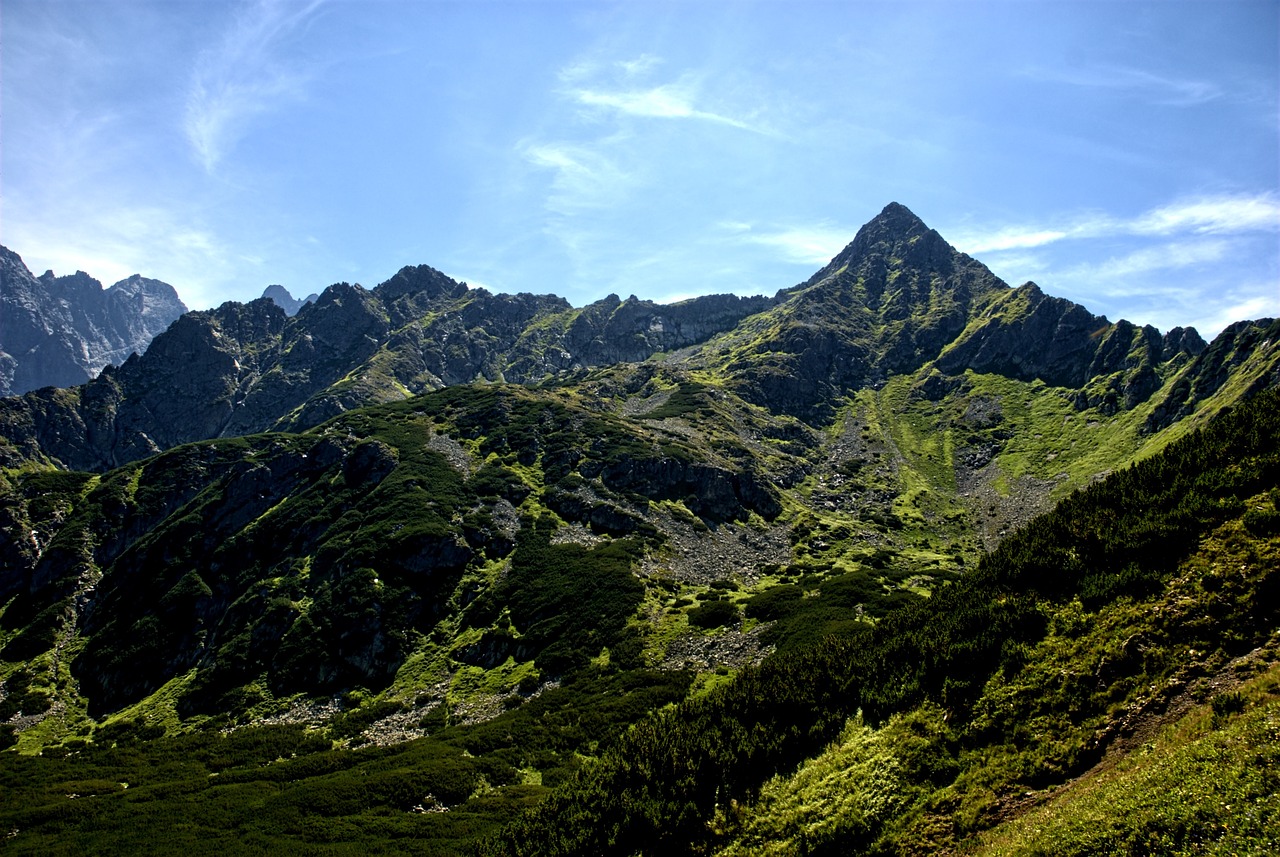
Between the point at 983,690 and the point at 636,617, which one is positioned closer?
the point at 983,690

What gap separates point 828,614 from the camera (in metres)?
62.3

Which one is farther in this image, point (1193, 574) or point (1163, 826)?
point (1193, 574)

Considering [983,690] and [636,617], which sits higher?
[983,690]

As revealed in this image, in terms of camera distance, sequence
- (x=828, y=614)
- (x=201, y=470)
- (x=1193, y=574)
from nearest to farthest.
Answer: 1. (x=1193, y=574)
2. (x=828, y=614)
3. (x=201, y=470)

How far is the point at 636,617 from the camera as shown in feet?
234

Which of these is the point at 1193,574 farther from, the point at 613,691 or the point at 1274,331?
the point at 1274,331

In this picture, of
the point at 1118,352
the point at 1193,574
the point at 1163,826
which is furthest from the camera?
the point at 1118,352

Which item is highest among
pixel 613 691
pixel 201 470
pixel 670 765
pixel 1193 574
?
pixel 201 470

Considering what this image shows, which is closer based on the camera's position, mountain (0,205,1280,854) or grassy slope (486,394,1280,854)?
grassy slope (486,394,1280,854)

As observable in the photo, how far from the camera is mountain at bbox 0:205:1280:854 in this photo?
19.9m

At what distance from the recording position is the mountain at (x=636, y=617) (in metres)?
19.9

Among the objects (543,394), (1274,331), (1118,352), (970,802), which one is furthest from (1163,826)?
(1118,352)

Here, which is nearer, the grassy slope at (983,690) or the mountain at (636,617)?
the grassy slope at (983,690)

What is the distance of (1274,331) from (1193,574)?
179 m
